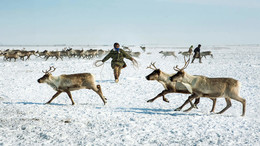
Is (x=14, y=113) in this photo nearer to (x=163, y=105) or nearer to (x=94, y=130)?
(x=94, y=130)

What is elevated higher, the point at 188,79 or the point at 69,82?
the point at 188,79

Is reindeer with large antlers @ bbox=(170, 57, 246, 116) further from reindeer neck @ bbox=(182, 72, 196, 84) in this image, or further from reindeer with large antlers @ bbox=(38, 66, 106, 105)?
reindeer with large antlers @ bbox=(38, 66, 106, 105)

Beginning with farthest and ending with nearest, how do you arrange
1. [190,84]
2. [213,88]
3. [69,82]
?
1. [69,82]
2. [190,84]
3. [213,88]

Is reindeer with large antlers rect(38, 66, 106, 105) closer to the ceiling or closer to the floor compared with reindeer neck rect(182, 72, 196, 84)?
closer to the floor

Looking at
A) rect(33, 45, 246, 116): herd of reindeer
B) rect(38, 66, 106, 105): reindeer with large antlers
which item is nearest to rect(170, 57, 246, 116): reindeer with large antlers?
rect(33, 45, 246, 116): herd of reindeer

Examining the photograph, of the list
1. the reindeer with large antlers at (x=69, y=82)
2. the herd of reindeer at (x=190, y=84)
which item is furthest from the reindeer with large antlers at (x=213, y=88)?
the reindeer with large antlers at (x=69, y=82)

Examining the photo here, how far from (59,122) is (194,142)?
2503 mm

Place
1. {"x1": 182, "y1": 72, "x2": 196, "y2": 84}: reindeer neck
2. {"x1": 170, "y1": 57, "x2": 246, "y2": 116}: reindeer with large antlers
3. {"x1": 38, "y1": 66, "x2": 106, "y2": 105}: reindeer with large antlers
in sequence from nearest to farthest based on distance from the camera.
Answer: {"x1": 170, "y1": 57, "x2": 246, "y2": 116}: reindeer with large antlers → {"x1": 182, "y1": 72, "x2": 196, "y2": 84}: reindeer neck → {"x1": 38, "y1": 66, "x2": 106, "y2": 105}: reindeer with large antlers

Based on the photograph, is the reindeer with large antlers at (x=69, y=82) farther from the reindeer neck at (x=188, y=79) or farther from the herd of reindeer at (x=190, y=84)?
the reindeer neck at (x=188, y=79)

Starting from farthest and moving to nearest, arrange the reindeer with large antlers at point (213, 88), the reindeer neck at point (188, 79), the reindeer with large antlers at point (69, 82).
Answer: the reindeer with large antlers at point (69, 82) → the reindeer neck at point (188, 79) → the reindeer with large antlers at point (213, 88)

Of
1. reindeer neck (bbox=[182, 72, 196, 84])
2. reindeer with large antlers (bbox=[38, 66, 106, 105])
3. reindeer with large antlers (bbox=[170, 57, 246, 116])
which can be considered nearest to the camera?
reindeer with large antlers (bbox=[170, 57, 246, 116])

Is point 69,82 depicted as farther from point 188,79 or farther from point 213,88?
point 213,88

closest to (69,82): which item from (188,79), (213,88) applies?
(188,79)

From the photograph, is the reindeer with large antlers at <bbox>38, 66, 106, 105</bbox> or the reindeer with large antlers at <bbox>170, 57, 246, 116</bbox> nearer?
the reindeer with large antlers at <bbox>170, 57, 246, 116</bbox>
